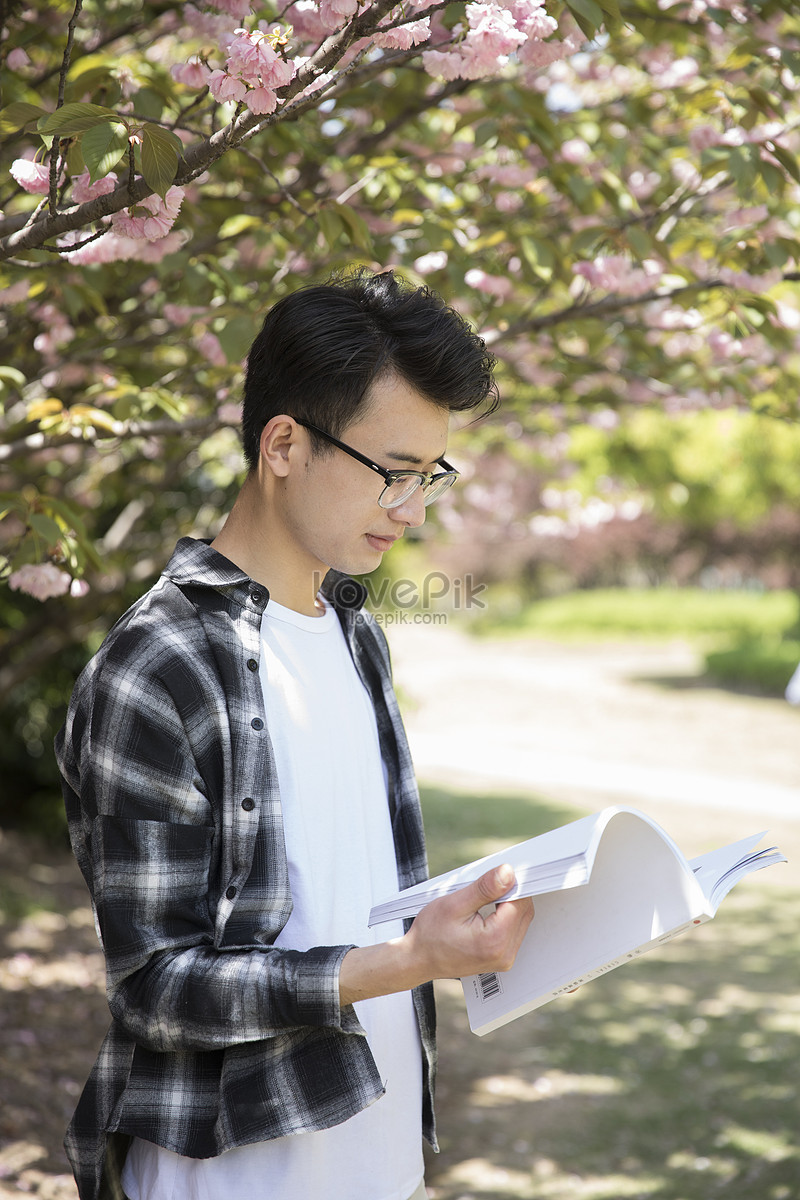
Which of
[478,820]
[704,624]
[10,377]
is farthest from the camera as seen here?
[704,624]

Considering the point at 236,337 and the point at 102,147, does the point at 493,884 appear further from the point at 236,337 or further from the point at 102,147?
the point at 236,337

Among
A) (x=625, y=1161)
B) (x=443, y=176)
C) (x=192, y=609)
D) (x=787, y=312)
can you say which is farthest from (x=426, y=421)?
(x=625, y=1161)

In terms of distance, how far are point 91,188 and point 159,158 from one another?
0.27 m

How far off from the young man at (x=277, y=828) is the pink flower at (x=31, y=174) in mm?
609

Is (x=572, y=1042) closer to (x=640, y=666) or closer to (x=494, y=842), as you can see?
(x=494, y=842)

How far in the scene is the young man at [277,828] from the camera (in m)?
1.26

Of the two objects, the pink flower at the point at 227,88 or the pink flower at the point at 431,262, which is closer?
the pink flower at the point at 227,88

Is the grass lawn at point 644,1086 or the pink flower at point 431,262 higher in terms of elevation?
the pink flower at point 431,262

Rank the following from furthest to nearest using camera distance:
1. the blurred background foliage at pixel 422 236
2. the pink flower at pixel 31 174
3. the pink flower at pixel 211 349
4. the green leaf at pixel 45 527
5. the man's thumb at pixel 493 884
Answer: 1. the pink flower at pixel 211 349
2. the blurred background foliage at pixel 422 236
3. the green leaf at pixel 45 527
4. the pink flower at pixel 31 174
5. the man's thumb at pixel 493 884

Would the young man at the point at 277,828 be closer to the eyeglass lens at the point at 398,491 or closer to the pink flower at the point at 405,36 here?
the eyeglass lens at the point at 398,491

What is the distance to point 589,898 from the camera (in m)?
1.34

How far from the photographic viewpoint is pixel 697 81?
371 cm

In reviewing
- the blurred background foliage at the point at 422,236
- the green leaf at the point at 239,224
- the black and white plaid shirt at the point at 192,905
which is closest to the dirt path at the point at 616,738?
the blurred background foliage at the point at 422,236

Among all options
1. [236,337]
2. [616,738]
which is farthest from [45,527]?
[616,738]
